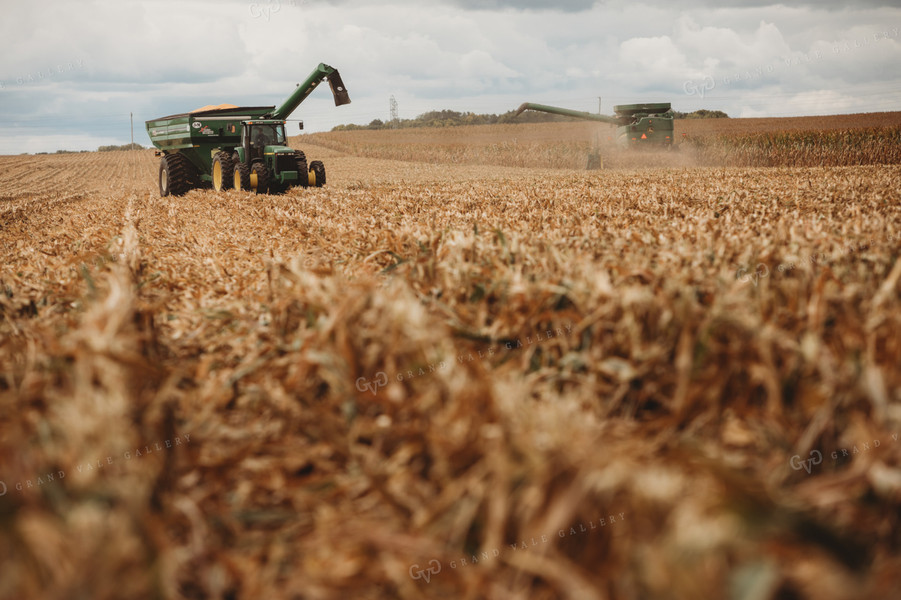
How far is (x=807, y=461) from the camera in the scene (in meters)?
1.47

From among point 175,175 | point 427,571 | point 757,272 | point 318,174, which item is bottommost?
point 427,571

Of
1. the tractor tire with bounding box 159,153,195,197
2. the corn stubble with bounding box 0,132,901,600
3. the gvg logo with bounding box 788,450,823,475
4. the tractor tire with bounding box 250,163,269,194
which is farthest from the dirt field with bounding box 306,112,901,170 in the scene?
the gvg logo with bounding box 788,450,823,475

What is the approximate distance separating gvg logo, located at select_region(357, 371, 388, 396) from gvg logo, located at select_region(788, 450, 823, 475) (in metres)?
1.09

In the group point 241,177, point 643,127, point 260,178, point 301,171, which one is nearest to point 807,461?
point 260,178

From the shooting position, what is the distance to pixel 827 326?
2.10 m

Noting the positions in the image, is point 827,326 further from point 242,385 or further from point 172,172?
point 172,172

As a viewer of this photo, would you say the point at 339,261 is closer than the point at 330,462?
No

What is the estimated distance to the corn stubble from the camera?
1.01m

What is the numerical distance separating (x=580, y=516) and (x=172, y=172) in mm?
15628

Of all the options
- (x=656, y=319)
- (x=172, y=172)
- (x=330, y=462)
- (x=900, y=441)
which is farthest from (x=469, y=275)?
(x=172, y=172)

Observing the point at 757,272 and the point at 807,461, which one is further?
the point at 757,272

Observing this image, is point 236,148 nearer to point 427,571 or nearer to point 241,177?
point 241,177

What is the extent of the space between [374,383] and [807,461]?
1.17 m

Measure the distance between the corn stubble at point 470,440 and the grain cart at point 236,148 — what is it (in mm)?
10936
